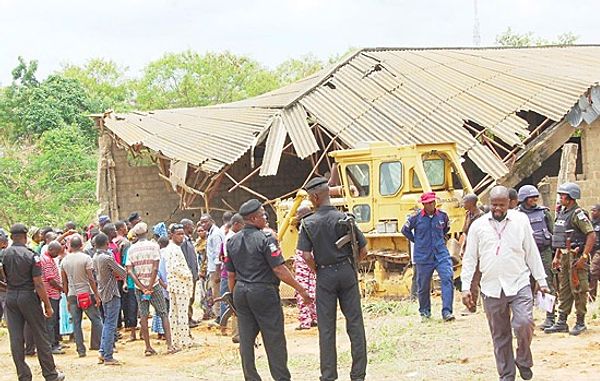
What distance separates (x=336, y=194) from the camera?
15.2m

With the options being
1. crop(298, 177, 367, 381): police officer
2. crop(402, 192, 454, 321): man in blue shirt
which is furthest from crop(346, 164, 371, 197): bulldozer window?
crop(298, 177, 367, 381): police officer

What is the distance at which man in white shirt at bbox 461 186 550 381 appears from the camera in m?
7.38

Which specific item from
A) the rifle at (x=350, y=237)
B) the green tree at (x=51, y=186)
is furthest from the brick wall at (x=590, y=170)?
the green tree at (x=51, y=186)

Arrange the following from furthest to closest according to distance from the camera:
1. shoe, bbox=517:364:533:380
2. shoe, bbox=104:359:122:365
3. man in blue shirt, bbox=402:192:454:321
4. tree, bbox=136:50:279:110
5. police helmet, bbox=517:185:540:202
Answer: tree, bbox=136:50:279:110, man in blue shirt, bbox=402:192:454:321, shoe, bbox=104:359:122:365, police helmet, bbox=517:185:540:202, shoe, bbox=517:364:533:380

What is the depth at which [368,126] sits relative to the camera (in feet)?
62.7

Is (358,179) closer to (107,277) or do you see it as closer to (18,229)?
(107,277)

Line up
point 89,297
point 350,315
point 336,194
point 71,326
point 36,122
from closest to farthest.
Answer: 1. point 350,315
2. point 89,297
3. point 71,326
4. point 336,194
5. point 36,122

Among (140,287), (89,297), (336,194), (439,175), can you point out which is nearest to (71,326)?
(89,297)

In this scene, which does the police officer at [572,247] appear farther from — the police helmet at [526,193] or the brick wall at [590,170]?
the brick wall at [590,170]

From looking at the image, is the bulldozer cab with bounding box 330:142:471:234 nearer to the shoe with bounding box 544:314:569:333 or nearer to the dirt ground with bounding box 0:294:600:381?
the dirt ground with bounding box 0:294:600:381

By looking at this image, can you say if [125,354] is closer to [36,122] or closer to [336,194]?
[336,194]

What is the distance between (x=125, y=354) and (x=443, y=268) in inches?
160

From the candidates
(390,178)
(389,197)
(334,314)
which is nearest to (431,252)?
(389,197)

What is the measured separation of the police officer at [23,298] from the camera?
30.0 feet
